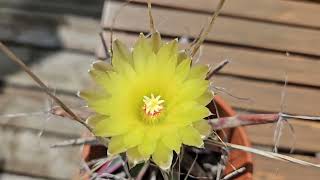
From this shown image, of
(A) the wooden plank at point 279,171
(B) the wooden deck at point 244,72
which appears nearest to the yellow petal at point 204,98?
(B) the wooden deck at point 244,72

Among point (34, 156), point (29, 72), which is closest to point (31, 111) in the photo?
point (34, 156)

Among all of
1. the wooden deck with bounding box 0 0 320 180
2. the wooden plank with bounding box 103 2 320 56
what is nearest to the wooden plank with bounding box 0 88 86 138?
the wooden deck with bounding box 0 0 320 180

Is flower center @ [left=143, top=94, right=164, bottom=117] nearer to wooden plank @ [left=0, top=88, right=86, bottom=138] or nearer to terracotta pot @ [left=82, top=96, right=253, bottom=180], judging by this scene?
terracotta pot @ [left=82, top=96, right=253, bottom=180]

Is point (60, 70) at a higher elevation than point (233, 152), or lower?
higher

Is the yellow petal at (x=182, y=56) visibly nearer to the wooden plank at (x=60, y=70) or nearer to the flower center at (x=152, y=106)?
the flower center at (x=152, y=106)

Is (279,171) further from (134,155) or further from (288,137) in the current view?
(134,155)

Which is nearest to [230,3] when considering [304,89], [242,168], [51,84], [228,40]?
[228,40]
